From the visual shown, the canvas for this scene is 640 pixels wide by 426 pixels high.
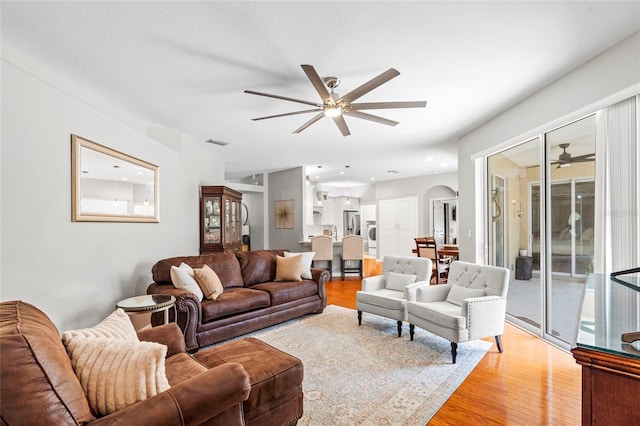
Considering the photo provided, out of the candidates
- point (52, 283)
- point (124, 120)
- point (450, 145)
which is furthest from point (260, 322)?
point (450, 145)

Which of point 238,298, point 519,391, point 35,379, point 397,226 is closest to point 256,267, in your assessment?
point 238,298

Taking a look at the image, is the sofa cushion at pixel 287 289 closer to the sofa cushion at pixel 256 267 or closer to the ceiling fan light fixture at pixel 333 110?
the sofa cushion at pixel 256 267

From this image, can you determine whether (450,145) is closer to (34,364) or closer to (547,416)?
(547,416)

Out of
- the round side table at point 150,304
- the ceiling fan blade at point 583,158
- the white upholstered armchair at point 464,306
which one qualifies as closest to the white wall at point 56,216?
the round side table at point 150,304

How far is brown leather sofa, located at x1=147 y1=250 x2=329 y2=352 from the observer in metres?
2.98

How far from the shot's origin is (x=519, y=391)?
7.35 ft

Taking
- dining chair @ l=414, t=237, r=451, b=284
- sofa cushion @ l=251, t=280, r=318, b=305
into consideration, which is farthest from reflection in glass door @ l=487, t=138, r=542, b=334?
sofa cushion @ l=251, t=280, r=318, b=305

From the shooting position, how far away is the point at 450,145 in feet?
17.4

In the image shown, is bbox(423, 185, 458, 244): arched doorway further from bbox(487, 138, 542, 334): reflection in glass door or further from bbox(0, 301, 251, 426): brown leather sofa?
bbox(0, 301, 251, 426): brown leather sofa

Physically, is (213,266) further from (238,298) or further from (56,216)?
(56,216)

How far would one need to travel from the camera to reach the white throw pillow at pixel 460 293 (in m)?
3.01

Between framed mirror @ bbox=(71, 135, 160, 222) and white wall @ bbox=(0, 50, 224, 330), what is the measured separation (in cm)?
7

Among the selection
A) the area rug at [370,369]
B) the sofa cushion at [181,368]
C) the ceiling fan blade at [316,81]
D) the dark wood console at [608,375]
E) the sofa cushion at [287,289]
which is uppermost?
the ceiling fan blade at [316,81]

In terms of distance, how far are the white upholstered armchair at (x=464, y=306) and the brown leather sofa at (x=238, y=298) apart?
1493 mm
